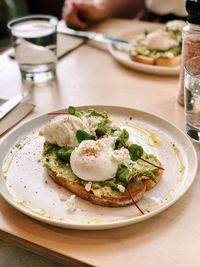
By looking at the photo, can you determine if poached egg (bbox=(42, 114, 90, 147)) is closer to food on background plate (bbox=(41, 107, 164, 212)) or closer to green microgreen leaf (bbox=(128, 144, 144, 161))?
food on background plate (bbox=(41, 107, 164, 212))

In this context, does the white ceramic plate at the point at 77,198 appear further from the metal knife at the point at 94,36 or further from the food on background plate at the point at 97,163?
the metal knife at the point at 94,36

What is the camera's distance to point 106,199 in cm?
67

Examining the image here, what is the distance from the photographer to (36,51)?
1.19 m

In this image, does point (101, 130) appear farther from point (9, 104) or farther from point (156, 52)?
point (156, 52)

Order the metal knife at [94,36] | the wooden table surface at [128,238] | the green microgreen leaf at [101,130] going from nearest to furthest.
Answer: the wooden table surface at [128,238] < the green microgreen leaf at [101,130] < the metal knife at [94,36]

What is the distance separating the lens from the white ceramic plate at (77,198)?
660mm

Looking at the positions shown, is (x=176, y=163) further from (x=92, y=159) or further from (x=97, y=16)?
(x=97, y=16)

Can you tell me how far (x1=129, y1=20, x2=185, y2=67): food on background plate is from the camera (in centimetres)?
124

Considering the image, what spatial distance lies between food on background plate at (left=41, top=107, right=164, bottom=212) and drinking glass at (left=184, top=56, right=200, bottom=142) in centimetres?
18

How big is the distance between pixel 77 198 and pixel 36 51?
0.63 m

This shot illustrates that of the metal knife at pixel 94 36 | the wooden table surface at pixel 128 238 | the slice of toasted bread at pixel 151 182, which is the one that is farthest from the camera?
the metal knife at pixel 94 36

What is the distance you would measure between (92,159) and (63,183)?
0.27ft

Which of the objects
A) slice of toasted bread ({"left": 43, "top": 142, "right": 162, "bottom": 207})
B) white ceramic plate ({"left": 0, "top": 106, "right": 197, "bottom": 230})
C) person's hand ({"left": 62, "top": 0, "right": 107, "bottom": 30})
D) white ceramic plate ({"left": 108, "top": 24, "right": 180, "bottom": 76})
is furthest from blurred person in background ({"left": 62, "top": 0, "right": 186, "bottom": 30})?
slice of toasted bread ({"left": 43, "top": 142, "right": 162, "bottom": 207})

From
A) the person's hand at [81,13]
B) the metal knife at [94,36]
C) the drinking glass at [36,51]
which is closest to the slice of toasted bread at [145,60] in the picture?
the metal knife at [94,36]
